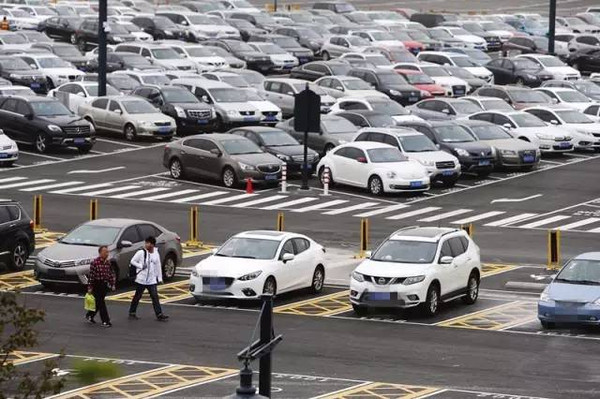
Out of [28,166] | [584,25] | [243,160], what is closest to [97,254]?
[243,160]

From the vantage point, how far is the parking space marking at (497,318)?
27.0m

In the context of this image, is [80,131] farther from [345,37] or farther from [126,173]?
[345,37]

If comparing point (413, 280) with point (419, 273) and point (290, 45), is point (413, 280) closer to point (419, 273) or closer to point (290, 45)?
point (419, 273)

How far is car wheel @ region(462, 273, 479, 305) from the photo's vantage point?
95.3ft

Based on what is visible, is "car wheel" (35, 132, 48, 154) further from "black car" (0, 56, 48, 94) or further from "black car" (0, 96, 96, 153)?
"black car" (0, 56, 48, 94)

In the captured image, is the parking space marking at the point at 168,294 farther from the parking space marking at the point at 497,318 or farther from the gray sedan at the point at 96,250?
the parking space marking at the point at 497,318

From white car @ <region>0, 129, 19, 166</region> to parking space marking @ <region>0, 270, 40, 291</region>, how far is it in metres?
14.5

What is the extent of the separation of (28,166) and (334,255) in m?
14.9

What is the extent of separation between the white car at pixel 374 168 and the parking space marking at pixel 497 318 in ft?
45.3

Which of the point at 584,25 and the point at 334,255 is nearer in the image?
Result: the point at 334,255

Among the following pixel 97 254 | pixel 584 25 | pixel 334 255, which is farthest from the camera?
A: pixel 584 25

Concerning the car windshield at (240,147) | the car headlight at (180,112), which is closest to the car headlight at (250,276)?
the car windshield at (240,147)

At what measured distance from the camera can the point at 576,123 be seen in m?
52.2

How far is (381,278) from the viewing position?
27.6 m
